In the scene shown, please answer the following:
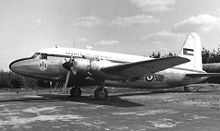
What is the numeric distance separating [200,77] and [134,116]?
1266 centimetres

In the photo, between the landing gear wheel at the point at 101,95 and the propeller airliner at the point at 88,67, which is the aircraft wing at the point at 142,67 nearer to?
the propeller airliner at the point at 88,67

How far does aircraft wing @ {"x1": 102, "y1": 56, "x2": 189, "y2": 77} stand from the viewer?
12541 mm

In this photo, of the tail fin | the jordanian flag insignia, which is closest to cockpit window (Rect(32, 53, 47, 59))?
the tail fin

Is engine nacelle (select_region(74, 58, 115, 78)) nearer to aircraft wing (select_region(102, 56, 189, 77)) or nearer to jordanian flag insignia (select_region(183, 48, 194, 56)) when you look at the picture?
aircraft wing (select_region(102, 56, 189, 77))

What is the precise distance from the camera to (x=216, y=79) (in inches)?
1336

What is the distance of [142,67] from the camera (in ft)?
44.5

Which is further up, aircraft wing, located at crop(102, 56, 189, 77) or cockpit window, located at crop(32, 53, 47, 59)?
cockpit window, located at crop(32, 53, 47, 59)

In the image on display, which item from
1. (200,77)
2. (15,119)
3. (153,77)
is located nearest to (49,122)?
(15,119)

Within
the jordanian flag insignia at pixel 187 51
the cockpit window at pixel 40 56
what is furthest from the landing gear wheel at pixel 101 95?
the jordanian flag insignia at pixel 187 51

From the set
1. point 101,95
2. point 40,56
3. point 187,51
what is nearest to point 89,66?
point 101,95

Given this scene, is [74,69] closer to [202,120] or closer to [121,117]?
[121,117]

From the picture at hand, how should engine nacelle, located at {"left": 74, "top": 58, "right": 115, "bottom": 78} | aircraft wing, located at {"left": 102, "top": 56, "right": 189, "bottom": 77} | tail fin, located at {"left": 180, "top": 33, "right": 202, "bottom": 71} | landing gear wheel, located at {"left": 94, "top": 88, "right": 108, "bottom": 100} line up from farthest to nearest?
tail fin, located at {"left": 180, "top": 33, "right": 202, "bottom": 71} → landing gear wheel, located at {"left": 94, "top": 88, "right": 108, "bottom": 100} → engine nacelle, located at {"left": 74, "top": 58, "right": 115, "bottom": 78} → aircraft wing, located at {"left": 102, "top": 56, "right": 189, "bottom": 77}

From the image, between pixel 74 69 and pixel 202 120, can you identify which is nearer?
pixel 202 120

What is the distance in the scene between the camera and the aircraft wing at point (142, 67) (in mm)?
12541
